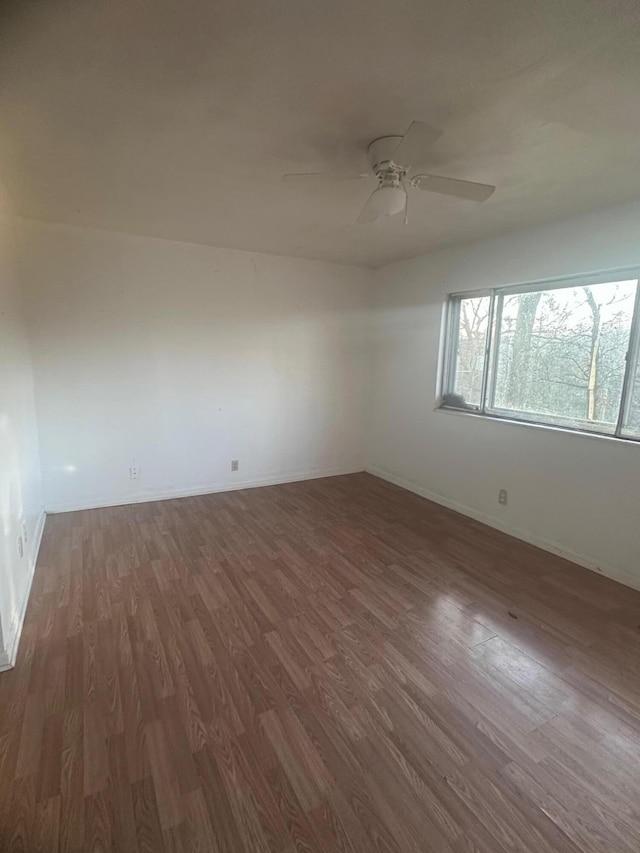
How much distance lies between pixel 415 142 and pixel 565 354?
210 centimetres

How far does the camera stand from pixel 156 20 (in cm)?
119

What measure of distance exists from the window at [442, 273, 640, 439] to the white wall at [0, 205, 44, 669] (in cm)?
346

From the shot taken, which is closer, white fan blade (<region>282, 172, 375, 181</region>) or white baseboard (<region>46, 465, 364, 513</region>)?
white fan blade (<region>282, 172, 375, 181</region>)

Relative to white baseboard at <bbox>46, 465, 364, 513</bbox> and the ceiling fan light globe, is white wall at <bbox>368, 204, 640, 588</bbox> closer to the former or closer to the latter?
white baseboard at <bbox>46, 465, 364, 513</bbox>

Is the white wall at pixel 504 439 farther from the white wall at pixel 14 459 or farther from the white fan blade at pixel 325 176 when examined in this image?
the white wall at pixel 14 459

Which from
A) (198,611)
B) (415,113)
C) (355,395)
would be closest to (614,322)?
(415,113)

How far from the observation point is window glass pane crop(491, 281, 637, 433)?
271 cm

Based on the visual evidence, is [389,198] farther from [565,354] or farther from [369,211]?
[565,354]

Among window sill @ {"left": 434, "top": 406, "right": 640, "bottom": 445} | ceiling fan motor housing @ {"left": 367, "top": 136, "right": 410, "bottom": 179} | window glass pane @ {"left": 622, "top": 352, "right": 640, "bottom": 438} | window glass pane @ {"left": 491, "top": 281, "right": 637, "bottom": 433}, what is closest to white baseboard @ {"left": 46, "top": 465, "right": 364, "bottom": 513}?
window sill @ {"left": 434, "top": 406, "right": 640, "bottom": 445}

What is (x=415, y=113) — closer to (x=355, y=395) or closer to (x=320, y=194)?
(x=320, y=194)

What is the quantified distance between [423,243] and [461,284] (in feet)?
1.62

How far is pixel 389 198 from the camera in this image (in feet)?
6.00

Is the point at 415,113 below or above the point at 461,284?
above

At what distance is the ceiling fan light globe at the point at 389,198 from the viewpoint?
1.82 meters
